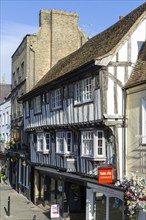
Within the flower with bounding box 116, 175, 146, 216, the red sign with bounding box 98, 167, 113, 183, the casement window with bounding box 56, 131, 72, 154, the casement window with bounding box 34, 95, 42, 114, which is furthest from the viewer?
the casement window with bounding box 34, 95, 42, 114

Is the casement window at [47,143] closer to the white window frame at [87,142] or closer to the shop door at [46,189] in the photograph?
the shop door at [46,189]

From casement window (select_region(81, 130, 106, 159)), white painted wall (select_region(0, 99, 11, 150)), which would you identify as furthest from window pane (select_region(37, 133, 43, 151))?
white painted wall (select_region(0, 99, 11, 150))

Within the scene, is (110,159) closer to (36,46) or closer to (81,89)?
(81,89)

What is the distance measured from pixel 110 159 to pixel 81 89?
347 centimetres

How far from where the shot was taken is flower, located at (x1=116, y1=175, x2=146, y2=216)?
494 inches

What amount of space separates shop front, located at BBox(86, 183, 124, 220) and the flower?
113 centimetres

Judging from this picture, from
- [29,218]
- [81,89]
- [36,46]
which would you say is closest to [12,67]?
[36,46]

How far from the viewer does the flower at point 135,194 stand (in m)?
12.6

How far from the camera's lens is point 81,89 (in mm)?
17078

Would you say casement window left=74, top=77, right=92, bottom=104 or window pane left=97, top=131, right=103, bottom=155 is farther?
casement window left=74, top=77, right=92, bottom=104

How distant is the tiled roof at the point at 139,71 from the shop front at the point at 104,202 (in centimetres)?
390

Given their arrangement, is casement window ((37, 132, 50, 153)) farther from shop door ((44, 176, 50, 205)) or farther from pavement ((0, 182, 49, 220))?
pavement ((0, 182, 49, 220))

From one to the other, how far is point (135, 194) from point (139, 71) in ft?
15.0

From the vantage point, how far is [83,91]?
1681 cm
